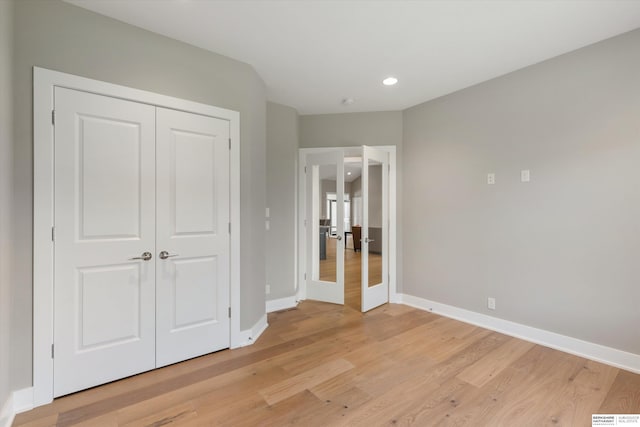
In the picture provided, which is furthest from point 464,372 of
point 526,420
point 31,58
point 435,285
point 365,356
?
point 31,58

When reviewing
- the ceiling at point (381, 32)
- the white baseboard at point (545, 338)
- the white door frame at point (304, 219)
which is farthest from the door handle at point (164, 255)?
→ the white baseboard at point (545, 338)

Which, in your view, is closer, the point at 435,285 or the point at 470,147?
the point at 470,147

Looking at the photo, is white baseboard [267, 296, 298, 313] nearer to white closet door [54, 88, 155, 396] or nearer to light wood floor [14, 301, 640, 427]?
light wood floor [14, 301, 640, 427]

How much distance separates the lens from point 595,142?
95.4 inches

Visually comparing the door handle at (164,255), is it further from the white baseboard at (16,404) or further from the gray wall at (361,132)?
the gray wall at (361,132)

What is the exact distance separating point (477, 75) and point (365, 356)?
10.4ft

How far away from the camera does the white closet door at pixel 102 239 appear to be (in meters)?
1.93

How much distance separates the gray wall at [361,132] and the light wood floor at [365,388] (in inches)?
63.8

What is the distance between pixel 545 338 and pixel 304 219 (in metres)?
3.04

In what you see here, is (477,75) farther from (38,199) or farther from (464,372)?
(38,199)

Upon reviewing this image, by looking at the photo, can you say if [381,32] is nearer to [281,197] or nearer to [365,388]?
[281,197]

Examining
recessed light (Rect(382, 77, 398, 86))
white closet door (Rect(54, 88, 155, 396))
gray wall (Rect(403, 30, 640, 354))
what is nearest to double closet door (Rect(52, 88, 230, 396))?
white closet door (Rect(54, 88, 155, 396))

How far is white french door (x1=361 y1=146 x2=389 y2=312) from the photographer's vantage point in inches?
144

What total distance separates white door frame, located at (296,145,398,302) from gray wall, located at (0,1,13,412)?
9.32 ft
